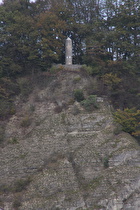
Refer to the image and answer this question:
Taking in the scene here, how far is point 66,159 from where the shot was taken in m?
42.9

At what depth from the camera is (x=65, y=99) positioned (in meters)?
49.8

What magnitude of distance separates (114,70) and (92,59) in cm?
339

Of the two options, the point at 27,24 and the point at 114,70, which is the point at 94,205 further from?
the point at 27,24

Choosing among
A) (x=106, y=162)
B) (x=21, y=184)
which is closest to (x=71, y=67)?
(x=106, y=162)

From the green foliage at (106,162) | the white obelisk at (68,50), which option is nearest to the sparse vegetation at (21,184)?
the green foliage at (106,162)

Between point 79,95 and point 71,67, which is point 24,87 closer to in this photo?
point 71,67

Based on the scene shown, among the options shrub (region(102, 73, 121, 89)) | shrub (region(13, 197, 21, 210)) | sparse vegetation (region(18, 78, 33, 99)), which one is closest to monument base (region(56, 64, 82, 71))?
shrub (region(102, 73, 121, 89))

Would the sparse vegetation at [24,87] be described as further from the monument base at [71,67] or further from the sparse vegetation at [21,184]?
the sparse vegetation at [21,184]

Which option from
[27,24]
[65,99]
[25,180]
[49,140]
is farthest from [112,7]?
[25,180]

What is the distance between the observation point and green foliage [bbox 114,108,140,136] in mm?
45000

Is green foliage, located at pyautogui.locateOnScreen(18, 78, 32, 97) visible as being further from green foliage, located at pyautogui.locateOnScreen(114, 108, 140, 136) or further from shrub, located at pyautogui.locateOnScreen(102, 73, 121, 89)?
green foliage, located at pyautogui.locateOnScreen(114, 108, 140, 136)

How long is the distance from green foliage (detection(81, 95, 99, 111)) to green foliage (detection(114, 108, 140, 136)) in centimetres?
318

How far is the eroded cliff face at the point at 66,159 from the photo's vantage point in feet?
129

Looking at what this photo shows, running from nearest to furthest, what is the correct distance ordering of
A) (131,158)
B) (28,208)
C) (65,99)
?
(28,208) → (131,158) → (65,99)
